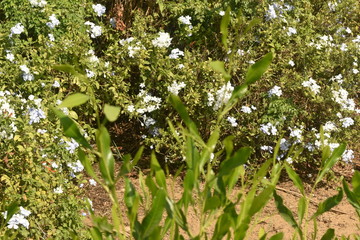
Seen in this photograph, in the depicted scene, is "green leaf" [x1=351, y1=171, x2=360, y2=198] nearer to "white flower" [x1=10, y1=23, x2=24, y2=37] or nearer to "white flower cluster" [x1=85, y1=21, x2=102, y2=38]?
"white flower" [x1=10, y1=23, x2=24, y2=37]

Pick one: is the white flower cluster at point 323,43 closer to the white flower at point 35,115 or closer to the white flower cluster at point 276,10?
the white flower cluster at point 276,10

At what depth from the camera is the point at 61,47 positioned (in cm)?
506

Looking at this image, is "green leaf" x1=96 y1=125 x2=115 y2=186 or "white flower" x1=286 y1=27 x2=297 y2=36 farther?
"white flower" x1=286 y1=27 x2=297 y2=36

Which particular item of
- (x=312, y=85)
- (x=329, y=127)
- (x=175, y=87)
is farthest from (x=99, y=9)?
(x=329, y=127)

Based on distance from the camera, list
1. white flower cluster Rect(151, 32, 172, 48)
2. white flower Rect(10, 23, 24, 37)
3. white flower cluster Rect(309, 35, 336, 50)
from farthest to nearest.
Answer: white flower cluster Rect(309, 35, 336, 50)
white flower cluster Rect(151, 32, 172, 48)
white flower Rect(10, 23, 24, 37)

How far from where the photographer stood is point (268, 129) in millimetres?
5223

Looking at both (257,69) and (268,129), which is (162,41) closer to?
(268,129)

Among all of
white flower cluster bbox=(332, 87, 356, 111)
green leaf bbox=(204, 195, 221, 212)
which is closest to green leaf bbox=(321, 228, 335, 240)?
green leaf bbox=(204, 195, 221, 212)

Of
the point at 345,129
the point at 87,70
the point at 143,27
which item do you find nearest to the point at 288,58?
the point at 345,129

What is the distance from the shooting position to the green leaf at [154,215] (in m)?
1.07

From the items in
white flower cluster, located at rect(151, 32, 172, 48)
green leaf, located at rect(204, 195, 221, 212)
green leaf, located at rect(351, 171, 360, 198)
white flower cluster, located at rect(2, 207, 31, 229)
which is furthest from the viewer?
white flower cluster, located at rect(151, 32, 172, 48)

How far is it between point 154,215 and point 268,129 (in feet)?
13.8

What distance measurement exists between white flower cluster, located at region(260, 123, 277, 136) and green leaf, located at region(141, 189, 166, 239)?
4.14m

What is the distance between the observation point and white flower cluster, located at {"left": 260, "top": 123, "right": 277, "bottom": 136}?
17.0ft
